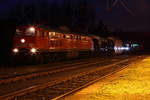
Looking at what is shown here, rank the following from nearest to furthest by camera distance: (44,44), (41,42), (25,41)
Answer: (25,41)
(41,42)
(44,44)

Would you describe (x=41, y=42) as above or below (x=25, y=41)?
below

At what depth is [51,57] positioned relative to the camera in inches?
1243

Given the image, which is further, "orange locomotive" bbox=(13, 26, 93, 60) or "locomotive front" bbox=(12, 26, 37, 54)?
"orange locomotive" bbox=(13, 26, 93, 60)

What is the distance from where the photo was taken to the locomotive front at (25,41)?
27.8 metres

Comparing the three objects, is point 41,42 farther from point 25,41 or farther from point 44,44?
point 25,41

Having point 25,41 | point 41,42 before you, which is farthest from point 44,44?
point 25,41

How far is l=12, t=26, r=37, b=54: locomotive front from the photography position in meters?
27.8

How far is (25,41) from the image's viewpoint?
2811cm

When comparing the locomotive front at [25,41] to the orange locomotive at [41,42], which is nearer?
the locomotive front at [25,41]

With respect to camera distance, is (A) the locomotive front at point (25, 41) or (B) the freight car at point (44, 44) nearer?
(A) the locomotive front at point (25, 41)

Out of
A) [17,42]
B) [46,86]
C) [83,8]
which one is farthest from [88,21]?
[46,86]

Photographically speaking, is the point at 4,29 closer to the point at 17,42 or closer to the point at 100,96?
the point at 17,42

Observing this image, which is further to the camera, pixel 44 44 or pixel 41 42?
pixel 44 44

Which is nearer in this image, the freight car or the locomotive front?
the locomotive front
